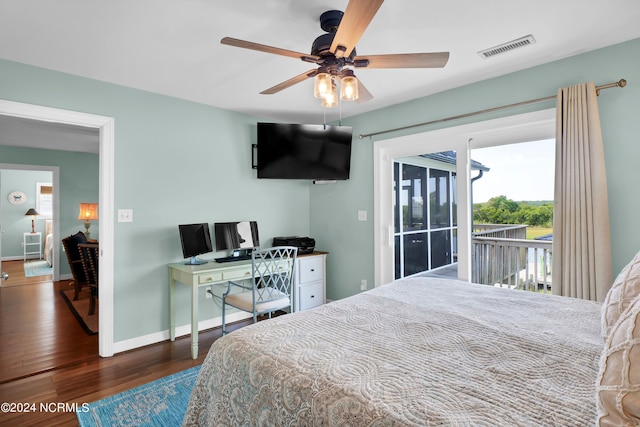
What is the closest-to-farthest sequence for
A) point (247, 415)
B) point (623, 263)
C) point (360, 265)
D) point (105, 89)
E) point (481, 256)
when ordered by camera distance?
point (247, 415), point (623, 263), point (105, 89), point (481, 256), point (360, 265)

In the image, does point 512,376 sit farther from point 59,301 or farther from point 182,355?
Result: point 59,301

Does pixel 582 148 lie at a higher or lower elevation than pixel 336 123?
lower

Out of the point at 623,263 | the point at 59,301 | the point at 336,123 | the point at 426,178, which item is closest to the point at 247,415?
the point at 623,263

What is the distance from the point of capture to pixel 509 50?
2385 mm

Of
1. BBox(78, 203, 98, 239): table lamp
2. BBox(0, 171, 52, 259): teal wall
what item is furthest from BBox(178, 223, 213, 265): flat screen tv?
BBox(0, 171, 52, 259): teal wall

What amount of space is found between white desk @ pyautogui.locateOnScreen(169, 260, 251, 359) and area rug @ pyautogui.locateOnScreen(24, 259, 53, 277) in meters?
5.06

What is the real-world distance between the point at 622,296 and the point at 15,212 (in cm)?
1072

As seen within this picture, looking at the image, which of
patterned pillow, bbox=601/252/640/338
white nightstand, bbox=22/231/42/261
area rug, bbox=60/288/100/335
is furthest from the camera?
white nightstand, bbox=22/231/42/261

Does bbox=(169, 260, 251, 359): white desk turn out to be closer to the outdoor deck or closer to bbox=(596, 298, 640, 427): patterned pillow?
the outdoor deck

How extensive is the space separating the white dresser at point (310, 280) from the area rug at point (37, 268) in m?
5.73

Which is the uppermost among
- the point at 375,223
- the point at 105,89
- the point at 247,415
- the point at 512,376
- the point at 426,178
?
the point at 105,89

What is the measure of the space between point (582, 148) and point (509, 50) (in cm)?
85

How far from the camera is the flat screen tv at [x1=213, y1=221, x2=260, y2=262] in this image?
3.56 meters

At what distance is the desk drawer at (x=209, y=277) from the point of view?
2.98 m
